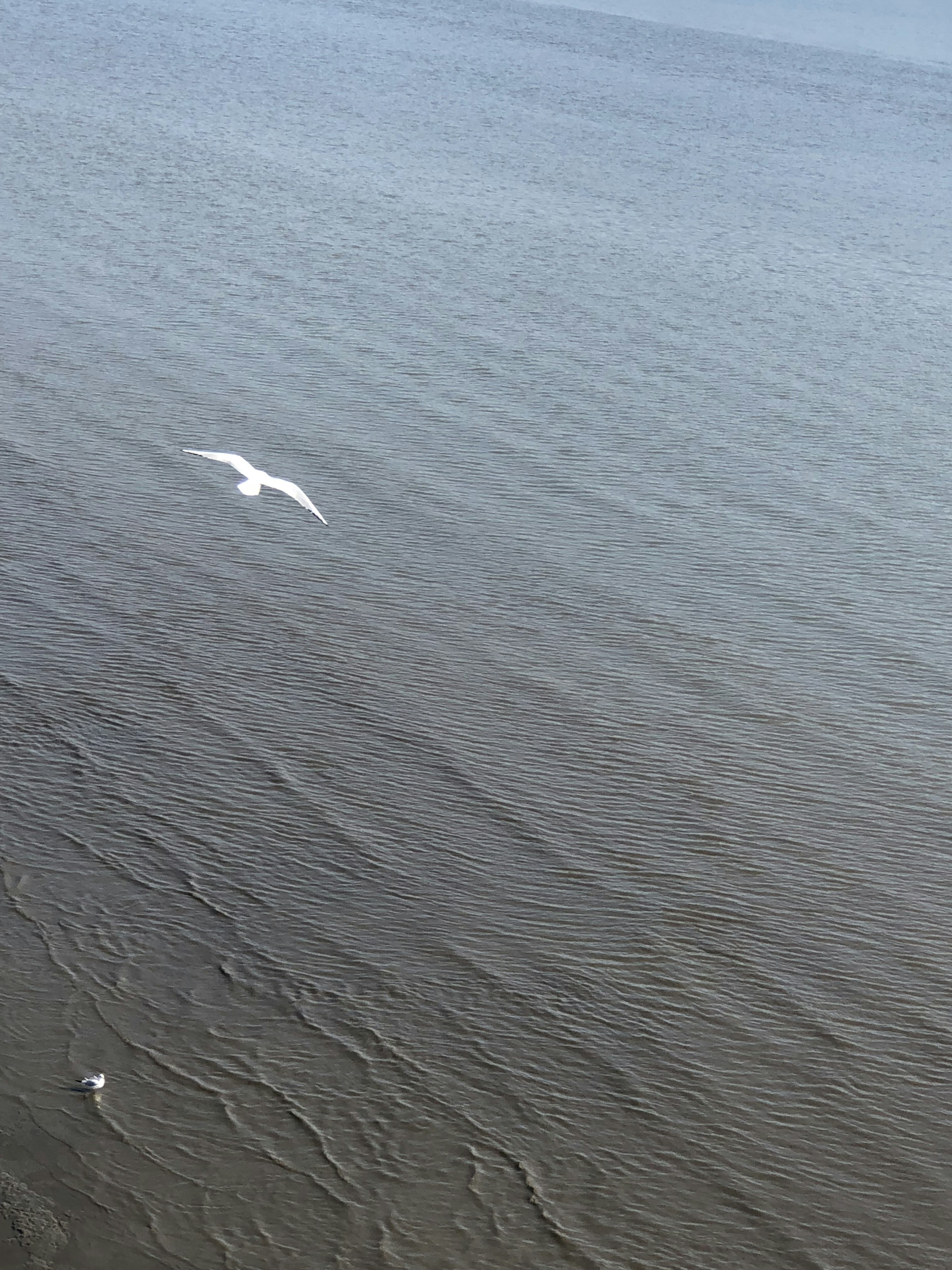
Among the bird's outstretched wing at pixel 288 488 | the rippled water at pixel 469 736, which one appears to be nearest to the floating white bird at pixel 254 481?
the bird's outstretched wing at pixel 288 488

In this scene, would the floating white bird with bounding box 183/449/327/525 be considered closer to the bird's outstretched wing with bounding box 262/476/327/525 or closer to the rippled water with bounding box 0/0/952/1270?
the bird's outstretched wing with bounding box 262/476/327/525

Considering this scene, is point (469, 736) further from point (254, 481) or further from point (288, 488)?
point (254, 481)

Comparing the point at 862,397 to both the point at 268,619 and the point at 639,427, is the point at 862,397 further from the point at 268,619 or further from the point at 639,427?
the point at 268,619

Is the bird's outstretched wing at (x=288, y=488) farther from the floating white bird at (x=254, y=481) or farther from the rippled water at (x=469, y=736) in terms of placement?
the rippled water at (x=469, y=736)

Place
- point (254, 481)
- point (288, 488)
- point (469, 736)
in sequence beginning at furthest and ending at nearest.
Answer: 1. point (254, 481)
2. point (288, 488)
3. point (469, 736)

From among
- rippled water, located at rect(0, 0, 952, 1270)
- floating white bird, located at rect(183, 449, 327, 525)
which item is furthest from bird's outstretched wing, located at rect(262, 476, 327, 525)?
rippled water, located at rect(0, 0, 952, 1270)

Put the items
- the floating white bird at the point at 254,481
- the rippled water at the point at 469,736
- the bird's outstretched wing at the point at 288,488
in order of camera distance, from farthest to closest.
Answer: the floating white bird at the point at 254,481
the bird's outstretched wing at the point at 288,488
the rippled water at the point at 469,736

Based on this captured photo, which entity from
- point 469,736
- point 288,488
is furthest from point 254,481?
point 469,736

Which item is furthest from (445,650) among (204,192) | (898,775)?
(204,192)
